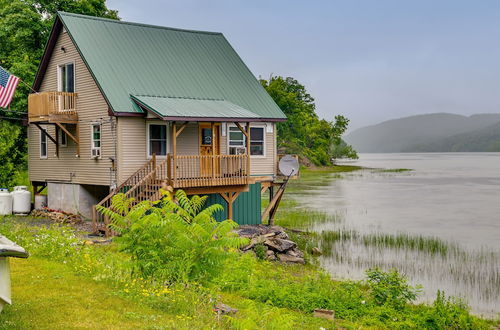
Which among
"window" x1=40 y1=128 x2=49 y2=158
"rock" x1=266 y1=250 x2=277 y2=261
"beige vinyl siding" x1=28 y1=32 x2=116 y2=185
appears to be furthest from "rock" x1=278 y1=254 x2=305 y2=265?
"window" x1=40 y1=128 x2=49 y2=158

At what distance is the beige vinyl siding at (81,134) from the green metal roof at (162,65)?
2.50 feet

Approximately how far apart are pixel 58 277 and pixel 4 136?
82.8ft

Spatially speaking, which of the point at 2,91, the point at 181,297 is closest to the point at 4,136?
the point at 2,91

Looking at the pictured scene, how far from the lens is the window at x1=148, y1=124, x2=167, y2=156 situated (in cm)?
2467

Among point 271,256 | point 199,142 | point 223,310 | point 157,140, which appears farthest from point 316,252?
point 223,310

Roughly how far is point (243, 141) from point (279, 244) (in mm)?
6129

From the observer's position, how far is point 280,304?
13922 mm

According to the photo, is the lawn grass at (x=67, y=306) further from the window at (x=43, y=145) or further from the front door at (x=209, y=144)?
the window at (x=43, y=145)

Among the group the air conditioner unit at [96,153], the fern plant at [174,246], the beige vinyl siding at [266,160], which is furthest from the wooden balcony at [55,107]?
the fern plant at [174,246]

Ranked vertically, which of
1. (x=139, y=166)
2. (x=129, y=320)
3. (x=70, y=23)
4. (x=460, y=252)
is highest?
(x=70, y=23)

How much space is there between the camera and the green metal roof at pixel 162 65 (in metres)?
25.1

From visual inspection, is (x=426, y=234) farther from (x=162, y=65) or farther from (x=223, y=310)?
(x=223, y=310)

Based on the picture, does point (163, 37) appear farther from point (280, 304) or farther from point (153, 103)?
point (280, 304)

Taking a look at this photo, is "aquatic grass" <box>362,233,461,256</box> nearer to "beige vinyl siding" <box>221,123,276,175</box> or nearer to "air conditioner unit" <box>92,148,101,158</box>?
"beige vinyl siding" <box>221,123,276,175</box>
